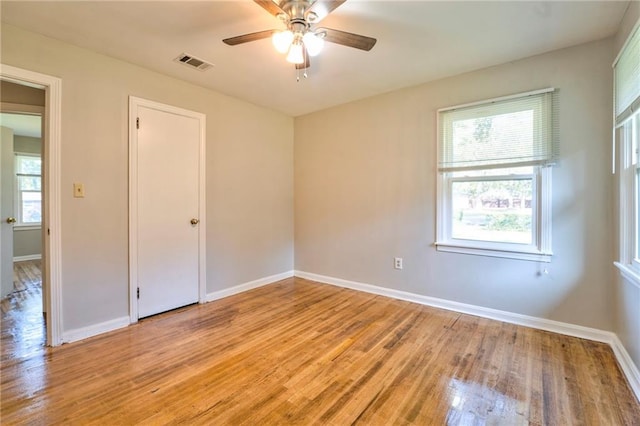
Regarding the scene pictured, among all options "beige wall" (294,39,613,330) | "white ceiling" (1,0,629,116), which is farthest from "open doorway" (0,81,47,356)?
"beige wall" (294,39,613,330)

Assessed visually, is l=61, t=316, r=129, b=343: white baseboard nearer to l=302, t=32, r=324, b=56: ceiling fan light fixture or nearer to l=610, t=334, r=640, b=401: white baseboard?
l=302, t=32, r=324, b=56: ceiling fan light fixture

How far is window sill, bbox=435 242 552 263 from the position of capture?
2.56 metres

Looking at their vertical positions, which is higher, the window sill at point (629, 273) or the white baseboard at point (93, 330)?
the window sill at point (629, 273)

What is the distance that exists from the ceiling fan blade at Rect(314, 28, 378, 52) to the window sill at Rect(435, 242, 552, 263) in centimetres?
212

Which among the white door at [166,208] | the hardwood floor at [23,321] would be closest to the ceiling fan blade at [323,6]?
the white door at [166,208]

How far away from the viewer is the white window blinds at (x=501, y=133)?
2535 mm

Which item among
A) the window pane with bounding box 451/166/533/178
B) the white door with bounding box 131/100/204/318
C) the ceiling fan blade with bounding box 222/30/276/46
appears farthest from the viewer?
the white door with bounding box 131/100/204/318

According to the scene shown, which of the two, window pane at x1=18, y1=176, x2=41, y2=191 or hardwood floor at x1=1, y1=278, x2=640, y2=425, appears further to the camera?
window pane at x1=18, y1=176, x2=41, y2=191

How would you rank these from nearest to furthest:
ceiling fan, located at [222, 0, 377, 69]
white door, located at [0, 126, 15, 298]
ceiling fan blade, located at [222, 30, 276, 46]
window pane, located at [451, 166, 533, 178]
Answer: ceiling fan, located at [222, 0, 377, 69] < ceiling fan blade, located at [222, 30, 276, 46] < window pane, located at [451, 166, 533, 178] < white door, located at [0, 126, 15, 298]

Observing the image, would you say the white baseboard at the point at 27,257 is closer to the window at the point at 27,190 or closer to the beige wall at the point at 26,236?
the beige wall at the point at 26,236

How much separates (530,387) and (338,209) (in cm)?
266

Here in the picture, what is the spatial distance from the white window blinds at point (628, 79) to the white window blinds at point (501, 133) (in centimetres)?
43

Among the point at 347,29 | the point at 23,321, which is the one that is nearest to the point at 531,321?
the point at 347,29

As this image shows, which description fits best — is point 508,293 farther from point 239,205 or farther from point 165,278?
point 165,278
